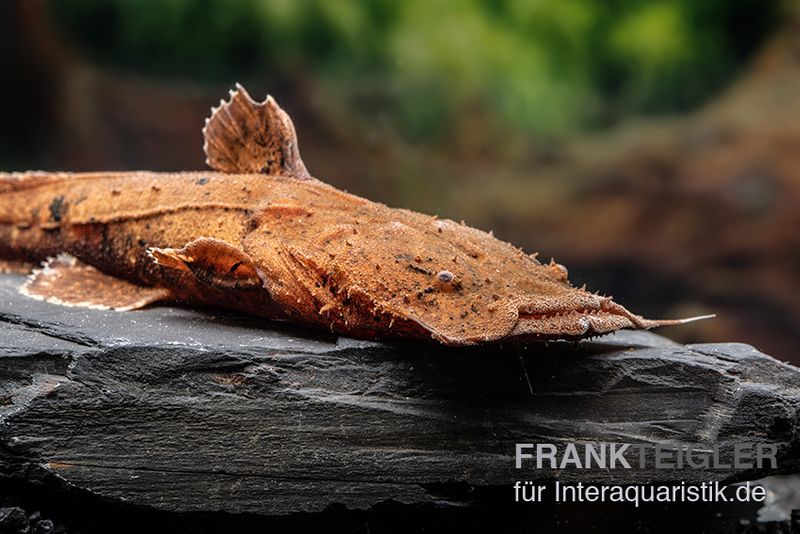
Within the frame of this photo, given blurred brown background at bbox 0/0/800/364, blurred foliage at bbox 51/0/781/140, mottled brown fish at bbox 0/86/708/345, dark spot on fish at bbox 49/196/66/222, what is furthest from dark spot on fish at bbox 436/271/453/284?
blurred foliage at bbox 51/0/781/140

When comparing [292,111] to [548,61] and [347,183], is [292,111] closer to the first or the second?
[347,183]

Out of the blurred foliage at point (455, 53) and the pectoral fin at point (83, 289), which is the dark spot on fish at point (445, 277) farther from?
the blurred foliage at point (455, 53)

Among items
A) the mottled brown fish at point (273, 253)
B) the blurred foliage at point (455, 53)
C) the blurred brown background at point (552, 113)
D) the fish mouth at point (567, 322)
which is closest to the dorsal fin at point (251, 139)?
the mottled brown fish at point (273, 253)

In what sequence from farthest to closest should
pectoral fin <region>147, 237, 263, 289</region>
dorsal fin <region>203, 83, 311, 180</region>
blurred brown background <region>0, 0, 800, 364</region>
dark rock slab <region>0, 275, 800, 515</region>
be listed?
blurred brown background <region>0, 0, 800, 364</region>, dorsal fin <region>203, 83, 311, 180</region>, pectoral fin <region>147, 237, 263, 289</region>, dark rock slab <region>0, 275, 800, 515</region>

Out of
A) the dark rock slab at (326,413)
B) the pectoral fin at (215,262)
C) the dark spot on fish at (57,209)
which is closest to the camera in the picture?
the dark rock slab at (326,413)

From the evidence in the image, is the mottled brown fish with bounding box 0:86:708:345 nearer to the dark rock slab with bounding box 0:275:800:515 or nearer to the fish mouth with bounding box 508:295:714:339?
the fish mouth with bounding box 508:295:714:339

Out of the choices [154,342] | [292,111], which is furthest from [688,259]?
[154,342]

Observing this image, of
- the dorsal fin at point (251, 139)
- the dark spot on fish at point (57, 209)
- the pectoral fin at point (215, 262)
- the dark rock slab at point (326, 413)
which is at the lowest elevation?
the dark rock slab at point (326, 413)
